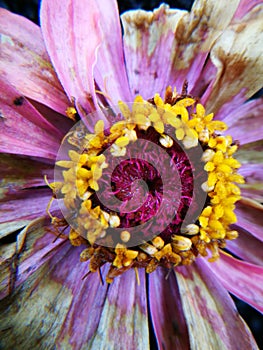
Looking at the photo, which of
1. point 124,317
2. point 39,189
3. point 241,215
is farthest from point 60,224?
point 241,215

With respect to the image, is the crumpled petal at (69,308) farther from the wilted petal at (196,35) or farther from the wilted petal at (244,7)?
the wilted petal at (244,7)

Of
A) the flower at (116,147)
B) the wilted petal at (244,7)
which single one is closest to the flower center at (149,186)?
the flower at (116,147)

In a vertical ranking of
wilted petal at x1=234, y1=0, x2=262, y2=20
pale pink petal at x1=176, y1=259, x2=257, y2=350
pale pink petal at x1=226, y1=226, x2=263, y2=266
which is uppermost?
wilted petal at x1=234, y1=0, x2=262, y2=20

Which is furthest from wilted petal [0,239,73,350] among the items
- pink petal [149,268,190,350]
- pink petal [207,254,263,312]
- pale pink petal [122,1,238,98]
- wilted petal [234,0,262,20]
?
wilted petal [234,0,262,20]

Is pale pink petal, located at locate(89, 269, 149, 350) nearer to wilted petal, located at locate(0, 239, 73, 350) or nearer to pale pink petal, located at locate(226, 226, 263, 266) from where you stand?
wilted petal, located at locate(0, 239, 73, 350)

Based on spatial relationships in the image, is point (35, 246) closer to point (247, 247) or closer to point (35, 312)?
point (35, 312)

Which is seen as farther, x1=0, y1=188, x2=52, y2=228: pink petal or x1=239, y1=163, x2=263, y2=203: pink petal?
x1=239, y1=163, x2=263, y2=203: pink petal

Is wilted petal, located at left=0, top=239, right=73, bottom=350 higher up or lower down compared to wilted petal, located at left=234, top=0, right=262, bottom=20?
lower down

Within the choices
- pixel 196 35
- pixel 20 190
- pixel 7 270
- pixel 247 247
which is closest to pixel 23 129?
pixel 20 190
